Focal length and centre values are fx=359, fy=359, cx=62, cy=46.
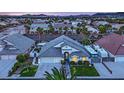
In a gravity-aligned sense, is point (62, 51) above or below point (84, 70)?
above

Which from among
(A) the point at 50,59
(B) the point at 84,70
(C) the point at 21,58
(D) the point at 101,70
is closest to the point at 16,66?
(C) the point at 21,58

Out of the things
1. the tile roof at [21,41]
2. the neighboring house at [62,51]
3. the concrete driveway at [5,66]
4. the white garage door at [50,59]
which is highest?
the tile roof at [21,41]

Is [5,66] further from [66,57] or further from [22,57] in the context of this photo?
[66,57]

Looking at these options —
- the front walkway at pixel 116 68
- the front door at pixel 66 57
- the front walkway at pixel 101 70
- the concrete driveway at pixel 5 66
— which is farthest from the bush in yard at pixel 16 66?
the front walkway at pixel 116 68

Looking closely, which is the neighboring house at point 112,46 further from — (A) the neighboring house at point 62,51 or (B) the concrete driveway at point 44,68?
(B) the concrete driveway at point 44,68

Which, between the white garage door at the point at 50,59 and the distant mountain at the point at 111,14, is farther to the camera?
the white garage door at the point at 50,59
